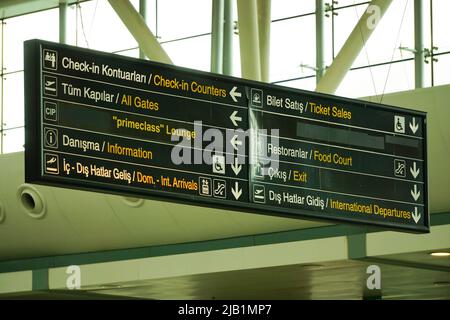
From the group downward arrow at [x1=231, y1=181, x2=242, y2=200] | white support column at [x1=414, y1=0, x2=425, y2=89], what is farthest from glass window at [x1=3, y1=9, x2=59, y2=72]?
downward arrow at [x1=231, y1=181, x2=242, y2=200]

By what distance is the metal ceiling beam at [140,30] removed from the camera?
50.2 ft

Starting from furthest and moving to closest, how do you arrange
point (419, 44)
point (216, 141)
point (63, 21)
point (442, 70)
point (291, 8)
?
1. point (63, 21)
2. point (291, 8)
3. point (419, 44)
4. point (442, 70)
5. point (216, 141)

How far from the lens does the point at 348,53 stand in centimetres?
1488

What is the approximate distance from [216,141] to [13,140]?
13320mm

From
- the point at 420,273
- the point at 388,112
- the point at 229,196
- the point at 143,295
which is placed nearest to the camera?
the point at 229,196

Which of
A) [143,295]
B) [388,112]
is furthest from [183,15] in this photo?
[388,112]

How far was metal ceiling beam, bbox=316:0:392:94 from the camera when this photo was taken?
48.4 feet

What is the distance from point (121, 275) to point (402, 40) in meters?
5.99

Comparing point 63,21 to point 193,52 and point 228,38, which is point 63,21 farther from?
point 228,38

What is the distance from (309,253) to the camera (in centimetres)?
1828

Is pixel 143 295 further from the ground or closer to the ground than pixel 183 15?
closer to the ground

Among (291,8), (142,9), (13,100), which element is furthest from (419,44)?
(13,100)
